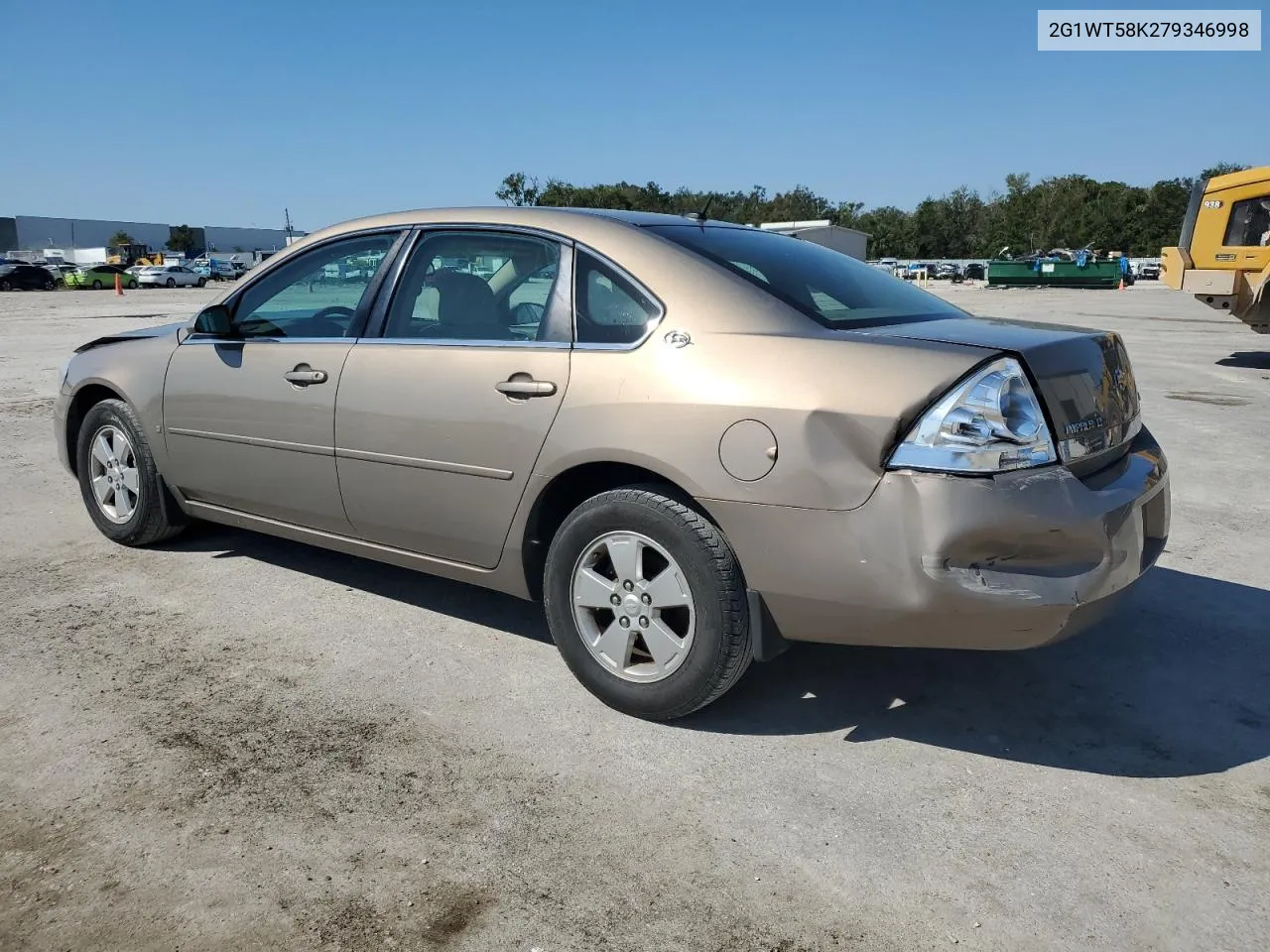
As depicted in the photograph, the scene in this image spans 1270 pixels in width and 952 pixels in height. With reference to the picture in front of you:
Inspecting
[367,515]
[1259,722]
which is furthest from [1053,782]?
[367,515]

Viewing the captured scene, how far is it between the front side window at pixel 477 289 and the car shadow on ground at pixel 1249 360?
1306cm

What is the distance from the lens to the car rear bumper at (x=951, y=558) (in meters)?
2.59

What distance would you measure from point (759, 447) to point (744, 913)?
1.21 metres

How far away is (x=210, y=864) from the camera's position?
7.93 feet

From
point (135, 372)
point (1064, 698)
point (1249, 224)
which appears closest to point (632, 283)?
point (1064, 698)

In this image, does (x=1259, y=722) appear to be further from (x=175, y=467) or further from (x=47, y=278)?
(x=47, y=278)

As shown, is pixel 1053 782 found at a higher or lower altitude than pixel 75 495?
lower

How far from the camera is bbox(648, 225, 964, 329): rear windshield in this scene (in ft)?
10.4

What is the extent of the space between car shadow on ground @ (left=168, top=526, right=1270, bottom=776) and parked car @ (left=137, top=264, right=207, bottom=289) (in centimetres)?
5542

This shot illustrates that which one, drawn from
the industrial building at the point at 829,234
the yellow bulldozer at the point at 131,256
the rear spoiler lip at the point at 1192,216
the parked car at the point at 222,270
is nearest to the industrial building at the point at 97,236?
the yellow bulldozer at the point at 131,256

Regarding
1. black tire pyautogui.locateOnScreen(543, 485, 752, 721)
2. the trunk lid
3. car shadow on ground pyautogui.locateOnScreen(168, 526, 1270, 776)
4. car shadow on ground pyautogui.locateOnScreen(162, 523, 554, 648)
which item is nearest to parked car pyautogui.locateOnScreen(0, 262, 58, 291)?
car shadow on ground pyautogui.locateOnScreen(162, 523, 554, 648)

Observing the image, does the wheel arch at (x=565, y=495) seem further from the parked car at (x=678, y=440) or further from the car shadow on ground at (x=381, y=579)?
the car shadow on ground at (x=381, y=579)

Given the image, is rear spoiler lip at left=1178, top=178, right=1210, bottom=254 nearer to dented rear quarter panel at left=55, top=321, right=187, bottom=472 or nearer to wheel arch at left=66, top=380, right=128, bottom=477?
dented rear quarter panel at left=55, top=321, right=187, bottom=472

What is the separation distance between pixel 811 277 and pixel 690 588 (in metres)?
1.22
